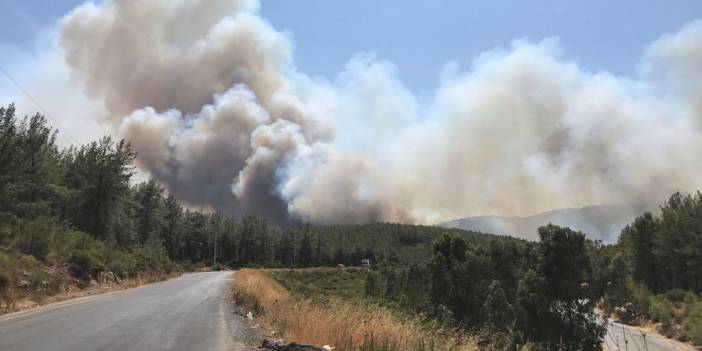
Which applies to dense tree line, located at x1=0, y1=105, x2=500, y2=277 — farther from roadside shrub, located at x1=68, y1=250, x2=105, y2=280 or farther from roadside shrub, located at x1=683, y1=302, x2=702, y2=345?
roadside shrub, located at x1=683, y1=302, x2=702, y2=345

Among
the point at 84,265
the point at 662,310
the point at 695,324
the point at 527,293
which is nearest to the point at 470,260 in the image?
the point at 527,293

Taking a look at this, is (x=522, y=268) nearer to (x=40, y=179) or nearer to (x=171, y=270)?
(x=171, y=270)

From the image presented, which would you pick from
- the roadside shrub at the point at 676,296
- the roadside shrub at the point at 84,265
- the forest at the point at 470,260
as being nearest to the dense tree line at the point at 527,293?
the forest at the point at 470,260

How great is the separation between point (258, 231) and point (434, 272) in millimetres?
147987

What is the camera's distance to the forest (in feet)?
124

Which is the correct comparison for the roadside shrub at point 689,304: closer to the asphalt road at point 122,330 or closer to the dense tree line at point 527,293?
the dense tree line at point 527,293

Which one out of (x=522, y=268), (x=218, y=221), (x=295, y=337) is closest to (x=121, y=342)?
(x=295, y=337)

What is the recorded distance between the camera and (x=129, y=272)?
152ft

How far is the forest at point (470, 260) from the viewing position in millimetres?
37812

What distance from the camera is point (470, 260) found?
55750 mm

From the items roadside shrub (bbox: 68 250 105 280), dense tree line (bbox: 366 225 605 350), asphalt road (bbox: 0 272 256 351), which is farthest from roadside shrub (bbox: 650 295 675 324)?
roadside shrub (bbox: 68 250 105 280)

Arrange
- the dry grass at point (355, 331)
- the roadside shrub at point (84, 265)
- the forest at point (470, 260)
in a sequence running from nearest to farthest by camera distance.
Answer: the dry grass at point (355, 331)
the roadside shrub at point (84, 265)
the forest at point (470, 260)

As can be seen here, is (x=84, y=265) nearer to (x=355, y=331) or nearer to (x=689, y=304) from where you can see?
(x=355, y=331)

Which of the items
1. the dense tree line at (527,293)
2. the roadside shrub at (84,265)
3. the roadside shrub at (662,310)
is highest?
the roadside shrub at (84,265)
